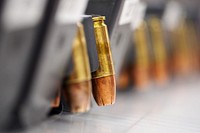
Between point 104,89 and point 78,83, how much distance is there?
248 mm

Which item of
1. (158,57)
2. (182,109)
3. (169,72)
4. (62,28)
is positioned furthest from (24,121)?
(169,72)

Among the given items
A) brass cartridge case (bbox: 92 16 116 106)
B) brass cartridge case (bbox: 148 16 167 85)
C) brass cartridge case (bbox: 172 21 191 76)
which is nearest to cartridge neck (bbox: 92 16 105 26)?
brass cartridge case (bbox: 92 16 116 106)

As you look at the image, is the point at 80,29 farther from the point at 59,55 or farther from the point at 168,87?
the point at 168,87

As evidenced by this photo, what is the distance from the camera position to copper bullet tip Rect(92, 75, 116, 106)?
1380 mm

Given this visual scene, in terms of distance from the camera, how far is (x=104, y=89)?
1384 mm

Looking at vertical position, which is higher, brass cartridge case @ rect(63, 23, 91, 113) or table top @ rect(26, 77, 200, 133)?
A: brass cartridge case @ rect(63, 23, 91, 113)

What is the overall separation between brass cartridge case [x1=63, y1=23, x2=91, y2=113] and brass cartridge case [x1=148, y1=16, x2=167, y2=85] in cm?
227

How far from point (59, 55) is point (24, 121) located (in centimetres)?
22

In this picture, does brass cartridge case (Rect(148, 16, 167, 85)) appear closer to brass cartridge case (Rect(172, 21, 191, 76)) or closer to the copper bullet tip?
brass cartridge case (Rect(172, 21, 191, 76))

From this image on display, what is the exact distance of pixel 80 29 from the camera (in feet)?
3.95

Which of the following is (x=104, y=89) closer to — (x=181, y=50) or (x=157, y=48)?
(x=157, y=48)

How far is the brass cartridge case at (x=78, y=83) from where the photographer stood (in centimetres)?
116

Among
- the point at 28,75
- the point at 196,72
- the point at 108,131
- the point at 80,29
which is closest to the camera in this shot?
the point at 28,75

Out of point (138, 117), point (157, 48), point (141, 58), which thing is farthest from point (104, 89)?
point (157, 48)
